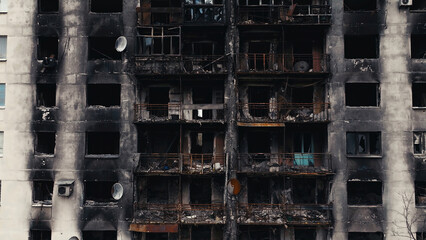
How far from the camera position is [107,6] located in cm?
2534

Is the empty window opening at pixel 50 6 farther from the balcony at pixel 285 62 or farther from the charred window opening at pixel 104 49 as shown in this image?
the balcony at pixel 285 62

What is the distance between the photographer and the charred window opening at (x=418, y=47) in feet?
78.7

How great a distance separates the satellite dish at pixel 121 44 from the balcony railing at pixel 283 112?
901cm

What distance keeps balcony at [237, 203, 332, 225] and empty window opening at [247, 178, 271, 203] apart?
1.66 feet

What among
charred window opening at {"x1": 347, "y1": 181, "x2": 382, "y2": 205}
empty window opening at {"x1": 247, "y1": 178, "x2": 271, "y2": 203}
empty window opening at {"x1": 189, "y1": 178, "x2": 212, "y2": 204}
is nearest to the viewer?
charred window opening at {"x1": 347, "y1": 181, "x2": 382, "y2": 205}

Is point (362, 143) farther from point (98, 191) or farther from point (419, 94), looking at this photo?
point (98, 191)

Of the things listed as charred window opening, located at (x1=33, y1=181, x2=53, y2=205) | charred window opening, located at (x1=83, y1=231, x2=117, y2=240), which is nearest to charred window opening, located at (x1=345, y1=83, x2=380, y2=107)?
charred window opening, located at (x1=83, y1=231, x2=117, y2=240)

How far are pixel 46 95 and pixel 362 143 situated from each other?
22.9 m

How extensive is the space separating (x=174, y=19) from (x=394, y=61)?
15628mm

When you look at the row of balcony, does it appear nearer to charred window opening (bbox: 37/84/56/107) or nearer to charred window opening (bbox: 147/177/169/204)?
charred window opening (bbox: 147/177/169/204)

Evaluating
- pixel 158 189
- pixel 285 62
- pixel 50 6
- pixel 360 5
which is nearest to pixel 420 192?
pixel 285 62

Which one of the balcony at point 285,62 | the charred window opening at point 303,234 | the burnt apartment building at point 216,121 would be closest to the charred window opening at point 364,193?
the burnt apartment building at point 216,121

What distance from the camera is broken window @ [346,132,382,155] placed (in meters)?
23.2

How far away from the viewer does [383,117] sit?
2289 cm
